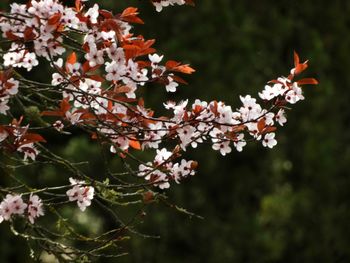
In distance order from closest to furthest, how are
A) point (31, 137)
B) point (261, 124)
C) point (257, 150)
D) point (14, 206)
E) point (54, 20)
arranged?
point (54, 20), point (31, 137), point (14, 206), point (261, 124), point (257, 150)

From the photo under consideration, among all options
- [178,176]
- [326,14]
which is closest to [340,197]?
[326,14]

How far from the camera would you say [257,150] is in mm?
9008

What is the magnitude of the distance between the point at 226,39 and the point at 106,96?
19.4 feet

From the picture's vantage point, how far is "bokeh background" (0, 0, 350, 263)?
8.31m

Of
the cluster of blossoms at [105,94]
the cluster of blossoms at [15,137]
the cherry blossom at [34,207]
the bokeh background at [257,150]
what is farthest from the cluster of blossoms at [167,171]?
the bokeh background at [257,150]

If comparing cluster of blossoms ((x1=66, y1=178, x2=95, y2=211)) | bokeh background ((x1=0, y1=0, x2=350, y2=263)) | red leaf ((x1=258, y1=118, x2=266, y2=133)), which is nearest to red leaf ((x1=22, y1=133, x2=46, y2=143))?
cluster of blossoms ((x1=66, y1=178, x2=95, y2=211))

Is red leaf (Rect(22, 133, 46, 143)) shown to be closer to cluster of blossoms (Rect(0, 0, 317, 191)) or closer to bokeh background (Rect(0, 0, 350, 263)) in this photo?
cluster of blossoms (Rect(0, 0, 317, 191))

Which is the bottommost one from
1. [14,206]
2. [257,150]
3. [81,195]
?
[14,206]

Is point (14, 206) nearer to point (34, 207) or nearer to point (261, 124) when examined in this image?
point (34, 207)

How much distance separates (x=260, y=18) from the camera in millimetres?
8953

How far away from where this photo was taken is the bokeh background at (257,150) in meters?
8.31

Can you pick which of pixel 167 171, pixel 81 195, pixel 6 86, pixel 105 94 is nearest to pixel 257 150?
pixel 167 171

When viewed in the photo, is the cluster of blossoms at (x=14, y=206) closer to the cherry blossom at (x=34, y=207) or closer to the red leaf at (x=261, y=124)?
the cherry blossom at (x=34, y=207)

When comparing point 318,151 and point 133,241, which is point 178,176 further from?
point 318,151
